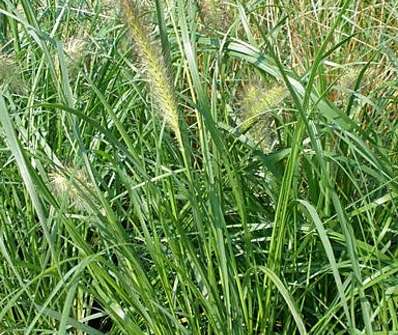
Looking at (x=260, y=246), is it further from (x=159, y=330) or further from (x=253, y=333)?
(x=159, y=330)

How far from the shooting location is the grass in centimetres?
128

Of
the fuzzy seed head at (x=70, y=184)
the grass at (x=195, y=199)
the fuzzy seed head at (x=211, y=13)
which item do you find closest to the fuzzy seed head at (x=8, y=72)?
the grass at (x=195, y=199)

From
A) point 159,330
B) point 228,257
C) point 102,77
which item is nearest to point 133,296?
point 159,330

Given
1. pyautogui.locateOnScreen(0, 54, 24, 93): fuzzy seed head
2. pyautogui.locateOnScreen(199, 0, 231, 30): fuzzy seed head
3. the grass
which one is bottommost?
the grass

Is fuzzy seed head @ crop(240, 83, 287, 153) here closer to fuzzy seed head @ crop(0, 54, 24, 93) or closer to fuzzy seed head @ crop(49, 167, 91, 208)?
fuzzy seed head @ crop(49, 167, 91, 208)

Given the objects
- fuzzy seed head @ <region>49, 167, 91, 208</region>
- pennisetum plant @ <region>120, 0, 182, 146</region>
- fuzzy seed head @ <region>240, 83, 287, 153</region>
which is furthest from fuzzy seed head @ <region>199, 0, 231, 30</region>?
fuzzy seed head @ <region>49, 167, 91, 208</region>

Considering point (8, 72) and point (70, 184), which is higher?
point (8, 72)

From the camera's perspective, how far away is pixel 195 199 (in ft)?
4.31

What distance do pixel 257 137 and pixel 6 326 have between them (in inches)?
25.1

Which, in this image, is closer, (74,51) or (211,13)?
(211,13)

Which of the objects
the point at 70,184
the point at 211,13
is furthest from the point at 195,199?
the point at 211,13

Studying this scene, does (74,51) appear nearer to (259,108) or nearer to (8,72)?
(8,72)

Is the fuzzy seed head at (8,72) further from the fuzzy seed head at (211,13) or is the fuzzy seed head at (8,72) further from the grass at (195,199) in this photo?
the fuzzy seed head at (211,13)

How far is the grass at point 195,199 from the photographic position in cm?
128
